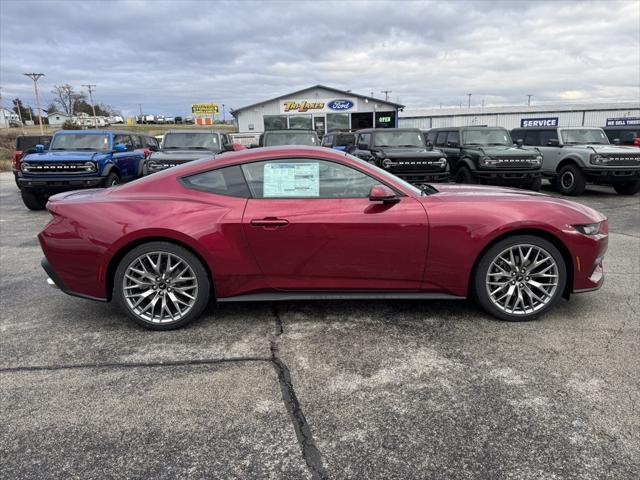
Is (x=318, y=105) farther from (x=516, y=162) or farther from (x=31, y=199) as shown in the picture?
(x=31, y=199)

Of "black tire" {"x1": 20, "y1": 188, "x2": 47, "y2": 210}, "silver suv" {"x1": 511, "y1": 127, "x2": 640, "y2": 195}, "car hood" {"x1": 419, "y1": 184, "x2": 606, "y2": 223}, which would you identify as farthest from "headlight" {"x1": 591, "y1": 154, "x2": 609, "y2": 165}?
"black tire" {"x1": 20, "y1": 188, "x2": 47, "y2": 210}

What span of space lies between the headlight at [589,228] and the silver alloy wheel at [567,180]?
9166mm

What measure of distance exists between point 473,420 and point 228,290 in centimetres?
207

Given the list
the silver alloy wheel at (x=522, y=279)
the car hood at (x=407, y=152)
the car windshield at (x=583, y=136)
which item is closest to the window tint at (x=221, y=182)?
the silver alloy wheel at (x=522, y=279)

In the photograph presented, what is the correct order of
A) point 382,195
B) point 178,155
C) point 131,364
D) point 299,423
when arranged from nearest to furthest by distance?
point 299,423, point 131,364, point 382,195, point 178,155

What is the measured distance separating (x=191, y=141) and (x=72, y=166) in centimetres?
278

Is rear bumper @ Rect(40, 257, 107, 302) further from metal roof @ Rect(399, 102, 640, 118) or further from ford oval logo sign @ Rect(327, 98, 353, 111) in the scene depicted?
metal roof @ Rect(399, 102, 640, 118)

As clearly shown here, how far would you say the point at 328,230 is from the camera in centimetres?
375

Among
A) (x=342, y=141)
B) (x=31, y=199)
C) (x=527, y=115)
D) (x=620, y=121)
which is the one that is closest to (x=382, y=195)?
(x=31, y=199)

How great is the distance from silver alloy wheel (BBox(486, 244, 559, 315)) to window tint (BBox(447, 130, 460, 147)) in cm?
956

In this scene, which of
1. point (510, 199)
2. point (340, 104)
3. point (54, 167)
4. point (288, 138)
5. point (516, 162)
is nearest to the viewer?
point (510, 199)

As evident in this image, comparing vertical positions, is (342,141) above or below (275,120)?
below

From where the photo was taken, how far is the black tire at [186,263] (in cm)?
→ 377

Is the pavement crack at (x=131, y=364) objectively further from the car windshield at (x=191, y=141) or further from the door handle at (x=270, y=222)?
the car windshield at (x=191, y=141)
